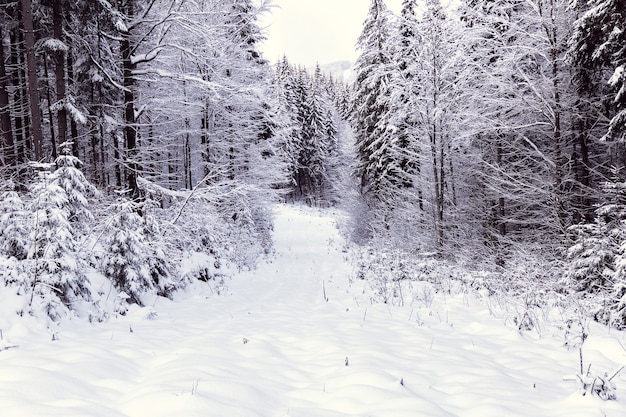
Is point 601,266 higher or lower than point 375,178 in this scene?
lower

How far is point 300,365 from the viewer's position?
14.3 ft

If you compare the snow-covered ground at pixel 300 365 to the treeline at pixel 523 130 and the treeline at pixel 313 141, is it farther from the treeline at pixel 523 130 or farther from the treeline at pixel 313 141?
the treeline at pixel 313 141

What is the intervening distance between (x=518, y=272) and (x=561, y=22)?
682 cm

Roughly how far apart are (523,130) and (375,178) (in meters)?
10.8

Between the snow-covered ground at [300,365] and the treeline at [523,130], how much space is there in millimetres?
2109

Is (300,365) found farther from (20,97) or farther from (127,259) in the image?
(20,97)

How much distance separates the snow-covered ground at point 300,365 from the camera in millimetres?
3082

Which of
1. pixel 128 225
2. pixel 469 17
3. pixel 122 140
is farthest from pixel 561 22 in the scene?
pixel 122 140

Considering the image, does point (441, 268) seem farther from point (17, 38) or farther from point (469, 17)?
point (17, 38)

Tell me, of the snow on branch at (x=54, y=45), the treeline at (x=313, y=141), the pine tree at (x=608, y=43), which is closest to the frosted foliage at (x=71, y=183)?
the snow on branch at (x=54, y=45)

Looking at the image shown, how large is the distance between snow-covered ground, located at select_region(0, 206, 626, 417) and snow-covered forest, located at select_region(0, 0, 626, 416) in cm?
19

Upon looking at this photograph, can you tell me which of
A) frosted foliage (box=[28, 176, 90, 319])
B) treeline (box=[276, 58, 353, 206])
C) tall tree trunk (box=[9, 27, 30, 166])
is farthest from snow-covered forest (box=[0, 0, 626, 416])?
treeline (box=[276, 58, 353, 206])

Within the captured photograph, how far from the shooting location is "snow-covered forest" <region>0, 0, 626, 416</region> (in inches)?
240

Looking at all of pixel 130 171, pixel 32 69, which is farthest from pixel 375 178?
pixel 32 69
